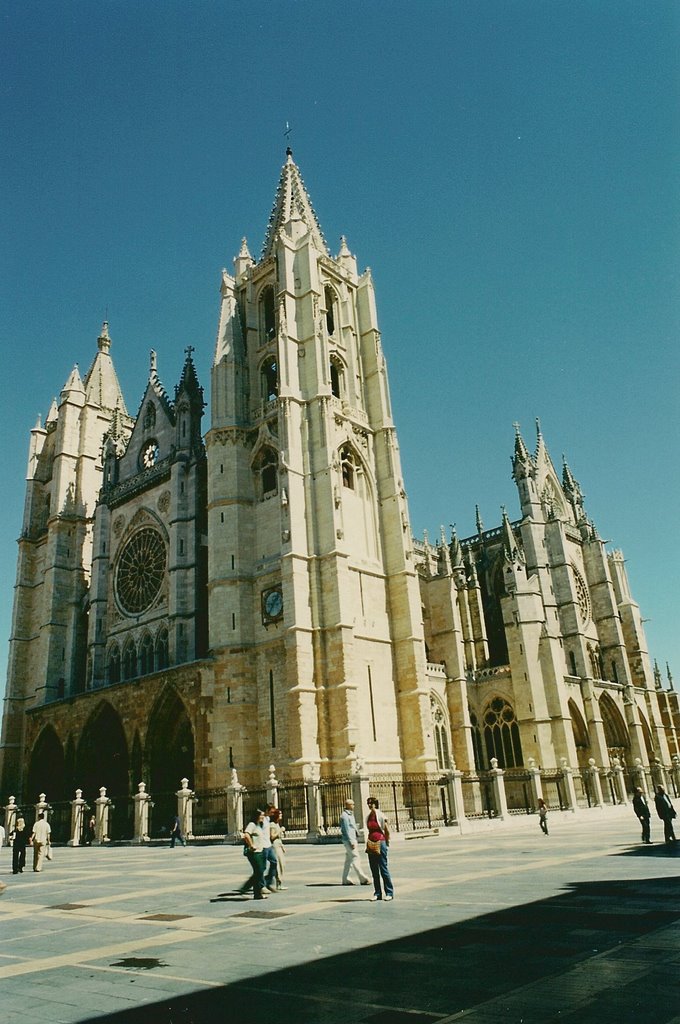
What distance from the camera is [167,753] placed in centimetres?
3203

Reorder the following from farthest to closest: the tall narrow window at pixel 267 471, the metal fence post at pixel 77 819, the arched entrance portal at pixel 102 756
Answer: the arched entrance portal at pixel 102 756 → the tall narrow window at pixel 267 471 → the metal fence post at pixel 77 819

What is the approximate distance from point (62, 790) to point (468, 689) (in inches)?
832

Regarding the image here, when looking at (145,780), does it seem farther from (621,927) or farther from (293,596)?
(621,927)

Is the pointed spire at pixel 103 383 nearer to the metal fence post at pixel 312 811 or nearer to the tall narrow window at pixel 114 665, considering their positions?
the tall narrow window at pixel 114 665

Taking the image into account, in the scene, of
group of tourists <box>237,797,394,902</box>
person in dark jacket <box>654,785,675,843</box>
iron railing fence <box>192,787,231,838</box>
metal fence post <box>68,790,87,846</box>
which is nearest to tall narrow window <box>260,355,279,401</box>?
iron railing fence <box>192,787,231,838</box>

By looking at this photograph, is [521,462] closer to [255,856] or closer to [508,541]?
[508,541]

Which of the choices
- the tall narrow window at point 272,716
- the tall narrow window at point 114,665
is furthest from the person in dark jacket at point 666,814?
the tall narrow window at point 114,665

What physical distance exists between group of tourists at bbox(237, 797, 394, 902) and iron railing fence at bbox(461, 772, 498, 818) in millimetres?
16709

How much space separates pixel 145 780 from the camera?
31000mm

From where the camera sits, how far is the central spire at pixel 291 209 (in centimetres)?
3856

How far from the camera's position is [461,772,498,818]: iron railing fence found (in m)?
27.7

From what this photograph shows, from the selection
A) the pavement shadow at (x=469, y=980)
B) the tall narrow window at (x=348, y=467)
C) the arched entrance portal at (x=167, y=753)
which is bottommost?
the pavement shadow at (x=469, y=980)

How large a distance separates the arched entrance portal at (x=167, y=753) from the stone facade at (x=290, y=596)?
112 mm

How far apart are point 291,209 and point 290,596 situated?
72.6ft
